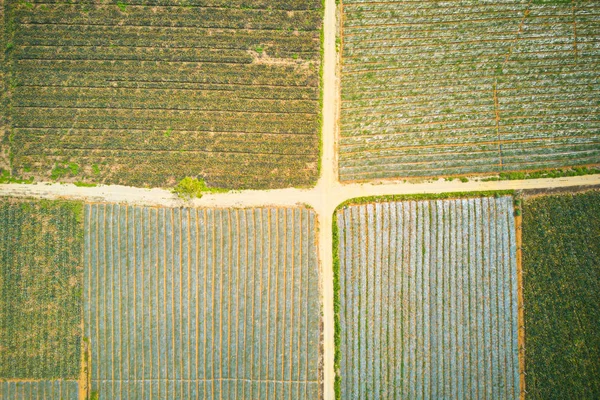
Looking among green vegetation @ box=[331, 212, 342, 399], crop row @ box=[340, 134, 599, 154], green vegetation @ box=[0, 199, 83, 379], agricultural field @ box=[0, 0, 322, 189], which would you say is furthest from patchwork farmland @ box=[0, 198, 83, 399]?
crop row @ box=[340, 134, 599, 154]

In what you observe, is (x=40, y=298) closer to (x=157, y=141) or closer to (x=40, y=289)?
(x=40, y=289)

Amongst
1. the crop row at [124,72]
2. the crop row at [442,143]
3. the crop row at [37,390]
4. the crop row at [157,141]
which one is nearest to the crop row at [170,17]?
the crop row at [124,72]

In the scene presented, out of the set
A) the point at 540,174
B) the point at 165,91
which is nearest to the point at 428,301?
the point at 540,174

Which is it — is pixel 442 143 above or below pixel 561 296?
above

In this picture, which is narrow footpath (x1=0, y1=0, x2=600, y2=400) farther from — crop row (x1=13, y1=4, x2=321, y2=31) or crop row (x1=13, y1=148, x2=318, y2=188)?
crop row (x1=13, y1=4, x2=321, y2=31)

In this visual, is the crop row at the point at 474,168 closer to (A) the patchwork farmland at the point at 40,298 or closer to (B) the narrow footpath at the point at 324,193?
(B) the narrow footpath at the point at 324,193

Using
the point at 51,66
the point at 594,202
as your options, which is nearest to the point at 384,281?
the point at 594,202
